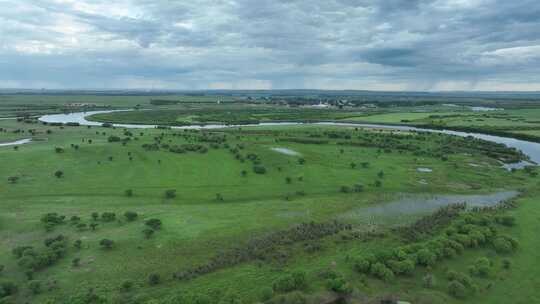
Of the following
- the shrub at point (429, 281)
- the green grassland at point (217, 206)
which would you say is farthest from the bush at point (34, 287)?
the shrub at point (429, 281)

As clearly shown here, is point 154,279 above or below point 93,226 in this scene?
below

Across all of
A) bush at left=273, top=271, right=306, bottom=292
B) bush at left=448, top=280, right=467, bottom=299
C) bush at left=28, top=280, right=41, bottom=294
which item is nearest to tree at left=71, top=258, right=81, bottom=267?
bush at left=28, top=280, right=41, bottom=294

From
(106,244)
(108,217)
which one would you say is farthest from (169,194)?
(106,244)

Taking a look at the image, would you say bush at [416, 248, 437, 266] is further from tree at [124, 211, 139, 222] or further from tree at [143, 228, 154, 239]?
tree at [124, 211, 139, 222]

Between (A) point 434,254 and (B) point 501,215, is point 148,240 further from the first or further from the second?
(B) point 501,215

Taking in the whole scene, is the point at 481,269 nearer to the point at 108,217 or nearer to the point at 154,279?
the point at 154,279

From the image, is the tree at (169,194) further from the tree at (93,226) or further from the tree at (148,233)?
the tree at (148,233)

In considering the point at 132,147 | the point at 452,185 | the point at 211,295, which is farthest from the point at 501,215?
the point at 132,147

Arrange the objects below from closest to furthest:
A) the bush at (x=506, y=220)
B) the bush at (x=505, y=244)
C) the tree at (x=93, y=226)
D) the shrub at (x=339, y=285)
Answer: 1. the shrub at (x=339, y=285)
2. the bush at (x=505, y=244)
3. the tree at (x=93, y=226)
4. the bush at (x=506, y=220)
